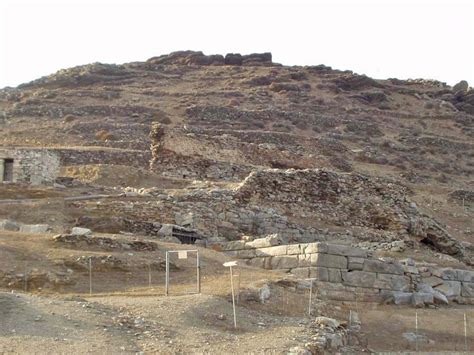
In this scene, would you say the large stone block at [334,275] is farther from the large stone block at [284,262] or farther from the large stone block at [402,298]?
the large stone block at [402,298]

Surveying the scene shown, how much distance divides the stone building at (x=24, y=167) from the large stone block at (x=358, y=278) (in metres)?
14.2

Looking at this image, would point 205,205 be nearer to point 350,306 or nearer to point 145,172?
point 350,306

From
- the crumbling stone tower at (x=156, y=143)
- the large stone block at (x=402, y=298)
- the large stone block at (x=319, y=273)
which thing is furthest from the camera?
the crumbling stone tower at (x=156, y=143)

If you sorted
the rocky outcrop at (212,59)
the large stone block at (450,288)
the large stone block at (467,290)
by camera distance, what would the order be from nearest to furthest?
the large stone block at (450,288) → the large stone block at (467,290) → the rocky outcrop at (212,59)

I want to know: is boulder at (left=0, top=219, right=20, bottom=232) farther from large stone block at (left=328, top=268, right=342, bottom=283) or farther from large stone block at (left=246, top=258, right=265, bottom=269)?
large stone block at (left=328, top=268, right=342, bottom=283)

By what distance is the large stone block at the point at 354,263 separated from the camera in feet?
58.5

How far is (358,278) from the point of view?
1778 centimetres

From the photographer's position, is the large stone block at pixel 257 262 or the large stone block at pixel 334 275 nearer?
the large stone block at pixel 334 275

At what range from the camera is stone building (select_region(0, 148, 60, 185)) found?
28312 millimetres

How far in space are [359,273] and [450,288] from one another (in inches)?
101

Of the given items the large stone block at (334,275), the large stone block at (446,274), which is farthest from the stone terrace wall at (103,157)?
the large stone block at (334,275)

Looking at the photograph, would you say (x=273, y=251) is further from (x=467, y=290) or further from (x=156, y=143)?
(x=156, y=143)

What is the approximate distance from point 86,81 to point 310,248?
224 feet

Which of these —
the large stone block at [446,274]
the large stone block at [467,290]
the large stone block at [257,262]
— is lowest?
the large stone block at [467,290]
